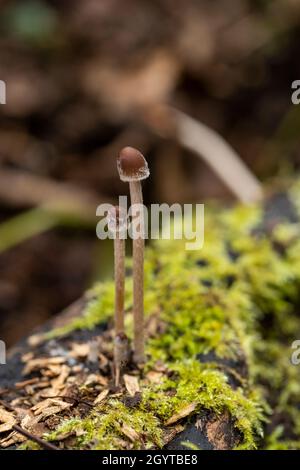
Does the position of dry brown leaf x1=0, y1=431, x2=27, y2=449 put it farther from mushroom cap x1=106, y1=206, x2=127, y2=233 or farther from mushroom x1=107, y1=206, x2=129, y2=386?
mushroom cap x1=106, y1=206, x2=127, y2=233

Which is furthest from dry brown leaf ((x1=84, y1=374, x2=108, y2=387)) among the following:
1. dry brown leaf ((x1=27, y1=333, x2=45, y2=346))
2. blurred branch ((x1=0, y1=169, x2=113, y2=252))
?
blurred branch ((x1=0, y1=169, x2=113, y2=252))

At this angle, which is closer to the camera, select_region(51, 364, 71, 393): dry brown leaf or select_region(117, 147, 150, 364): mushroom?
select_region(117, 147, 150, 364): mushroom

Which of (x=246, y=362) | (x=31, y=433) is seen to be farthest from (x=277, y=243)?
(x=31, y=433)

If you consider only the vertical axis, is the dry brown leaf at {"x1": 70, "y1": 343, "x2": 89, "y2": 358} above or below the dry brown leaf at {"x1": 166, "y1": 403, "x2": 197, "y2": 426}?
above

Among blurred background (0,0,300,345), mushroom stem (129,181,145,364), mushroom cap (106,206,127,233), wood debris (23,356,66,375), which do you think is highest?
blurred background (0,0,300,345)

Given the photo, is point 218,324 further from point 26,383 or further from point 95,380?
point 26,383

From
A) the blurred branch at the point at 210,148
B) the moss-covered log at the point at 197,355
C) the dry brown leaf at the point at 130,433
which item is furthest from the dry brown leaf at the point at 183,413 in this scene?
the blurred branch at the point at 210,148
